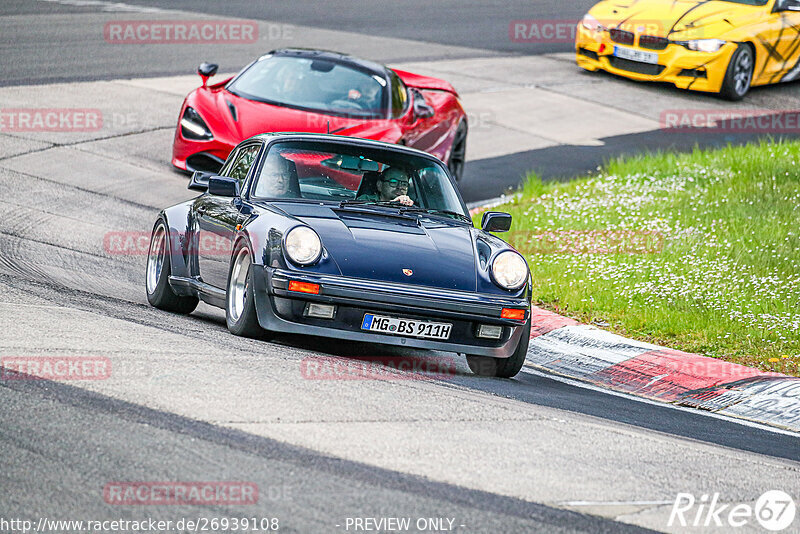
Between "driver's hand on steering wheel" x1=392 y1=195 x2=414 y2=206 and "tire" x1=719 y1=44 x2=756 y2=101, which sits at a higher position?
"driver's hand on steering wheel" x1=392 y1=195 x2=414 y2=206

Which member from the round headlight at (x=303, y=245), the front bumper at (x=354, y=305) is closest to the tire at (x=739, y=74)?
the front bumper at (x=354, y=305)

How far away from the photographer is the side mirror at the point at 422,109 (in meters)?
12.7

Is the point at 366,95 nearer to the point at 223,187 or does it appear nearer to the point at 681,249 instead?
the point at 681,249

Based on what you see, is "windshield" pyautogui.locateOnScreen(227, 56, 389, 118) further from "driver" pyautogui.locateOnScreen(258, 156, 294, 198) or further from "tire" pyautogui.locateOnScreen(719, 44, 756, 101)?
"tire" pyautogui.locateOnScreen(719, 44, 756, 101)

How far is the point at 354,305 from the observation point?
6.52 metres

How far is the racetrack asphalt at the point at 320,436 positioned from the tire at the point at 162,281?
117mm

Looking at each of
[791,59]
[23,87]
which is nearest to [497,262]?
[23,87]

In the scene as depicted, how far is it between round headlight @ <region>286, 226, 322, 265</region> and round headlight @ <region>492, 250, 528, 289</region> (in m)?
1.05

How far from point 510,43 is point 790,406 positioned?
1724 centimetres

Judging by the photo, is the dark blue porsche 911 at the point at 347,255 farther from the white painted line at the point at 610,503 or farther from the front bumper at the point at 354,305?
the white painted line at the point at 610,503

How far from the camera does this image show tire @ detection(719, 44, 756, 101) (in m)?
18.6

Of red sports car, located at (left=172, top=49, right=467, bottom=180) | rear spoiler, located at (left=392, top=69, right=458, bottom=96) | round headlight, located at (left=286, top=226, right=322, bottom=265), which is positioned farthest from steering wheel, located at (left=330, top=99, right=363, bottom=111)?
round headlight, located at (left=286, top=226, right=322, bottom=265)

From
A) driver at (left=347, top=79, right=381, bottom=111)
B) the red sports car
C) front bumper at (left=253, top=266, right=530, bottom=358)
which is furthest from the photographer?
driver at (left=347, top=79, right=381, bottom=111)

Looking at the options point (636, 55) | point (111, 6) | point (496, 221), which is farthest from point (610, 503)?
point (111, 6)
